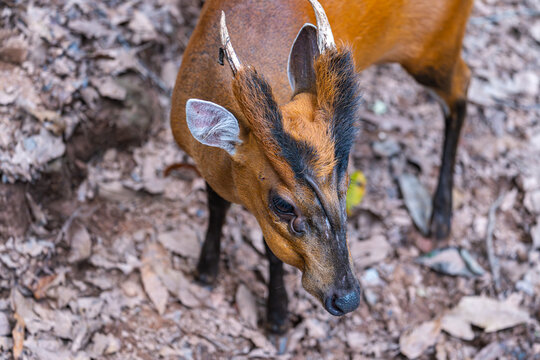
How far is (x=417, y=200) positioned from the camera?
554cm

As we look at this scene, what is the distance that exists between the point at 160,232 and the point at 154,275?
0.41 m

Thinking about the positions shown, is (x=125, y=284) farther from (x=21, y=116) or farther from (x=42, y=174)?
(x=21, y=116)

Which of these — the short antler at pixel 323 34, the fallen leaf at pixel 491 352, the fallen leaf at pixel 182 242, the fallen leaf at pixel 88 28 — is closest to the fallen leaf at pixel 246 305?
the fallen leaf at pixel 182 242

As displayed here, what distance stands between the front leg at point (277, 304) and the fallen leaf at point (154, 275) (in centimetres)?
82

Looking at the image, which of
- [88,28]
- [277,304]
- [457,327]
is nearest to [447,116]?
[457,327]

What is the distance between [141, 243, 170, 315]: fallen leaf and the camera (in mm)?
4391

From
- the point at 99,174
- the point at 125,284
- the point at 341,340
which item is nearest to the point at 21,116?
the point at 99,174

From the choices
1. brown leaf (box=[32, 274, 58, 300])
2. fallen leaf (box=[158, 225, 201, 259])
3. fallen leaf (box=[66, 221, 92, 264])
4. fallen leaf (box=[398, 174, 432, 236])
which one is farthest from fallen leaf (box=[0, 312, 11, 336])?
fallen leaf (box=[398, 174, 432, 236])

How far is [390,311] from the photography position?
15.6ft

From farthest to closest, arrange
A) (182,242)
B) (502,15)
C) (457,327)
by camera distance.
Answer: (502,15), (182,242), (457,327)

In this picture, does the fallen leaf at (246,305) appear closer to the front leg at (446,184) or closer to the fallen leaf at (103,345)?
the fallen leaf at (103,345)

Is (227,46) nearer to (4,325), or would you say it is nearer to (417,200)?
(4,325)

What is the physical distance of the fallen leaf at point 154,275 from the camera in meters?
4.39

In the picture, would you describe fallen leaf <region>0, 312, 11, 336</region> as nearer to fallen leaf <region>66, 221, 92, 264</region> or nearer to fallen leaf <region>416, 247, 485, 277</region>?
fallen leaf <region>66, 221, 92, 264</region>
